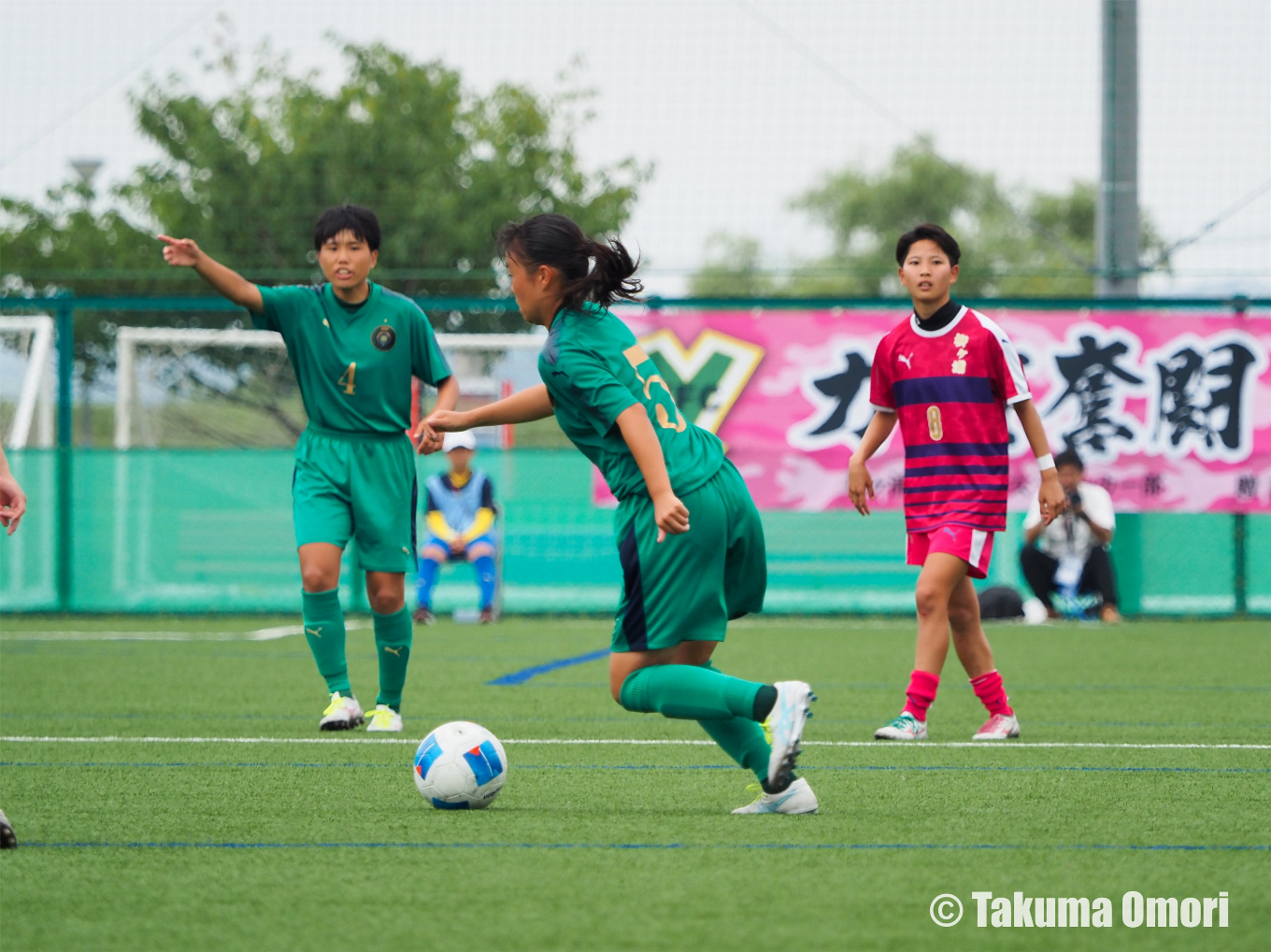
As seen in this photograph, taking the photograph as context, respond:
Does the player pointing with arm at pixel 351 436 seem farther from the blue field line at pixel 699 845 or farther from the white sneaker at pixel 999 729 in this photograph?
the blue field line at pixel 699 845

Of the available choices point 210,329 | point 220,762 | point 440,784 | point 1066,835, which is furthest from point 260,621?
point 1066,835

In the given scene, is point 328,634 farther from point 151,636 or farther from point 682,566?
point 151,636

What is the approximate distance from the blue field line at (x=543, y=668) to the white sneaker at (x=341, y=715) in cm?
159

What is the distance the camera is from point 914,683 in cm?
571

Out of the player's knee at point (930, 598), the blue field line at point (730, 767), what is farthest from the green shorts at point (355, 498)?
the player's knee at point (930, 598)

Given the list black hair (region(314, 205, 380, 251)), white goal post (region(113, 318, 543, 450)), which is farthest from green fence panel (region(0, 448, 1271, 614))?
black hair (region(314, 205, 380, 251))

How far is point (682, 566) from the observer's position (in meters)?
3.77

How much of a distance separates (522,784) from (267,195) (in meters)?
17.0

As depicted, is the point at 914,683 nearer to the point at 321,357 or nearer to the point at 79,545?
the point at 321,357

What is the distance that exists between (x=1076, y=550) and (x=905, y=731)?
6.41m

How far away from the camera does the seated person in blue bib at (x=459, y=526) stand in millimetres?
11820

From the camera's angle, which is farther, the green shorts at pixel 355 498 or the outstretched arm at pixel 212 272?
the green shorts at pixel 355 498

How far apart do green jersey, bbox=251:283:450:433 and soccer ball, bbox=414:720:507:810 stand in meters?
2.03

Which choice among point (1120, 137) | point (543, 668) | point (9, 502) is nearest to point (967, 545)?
point (9, 502)
